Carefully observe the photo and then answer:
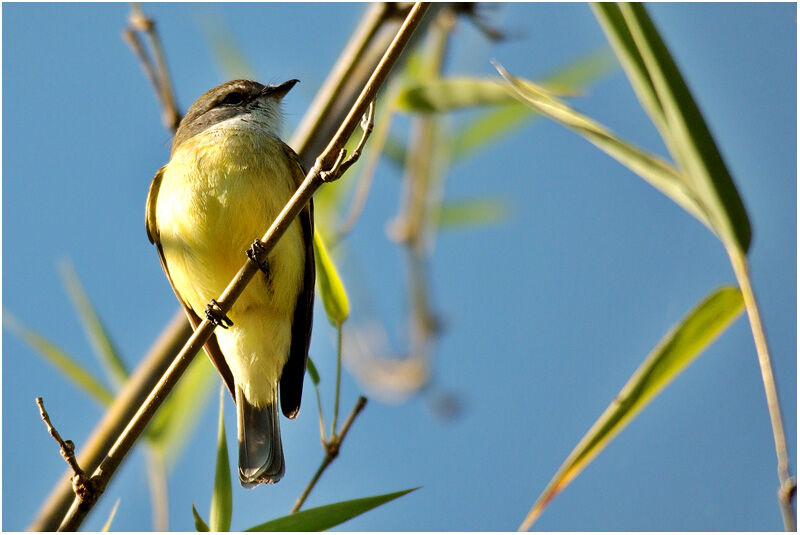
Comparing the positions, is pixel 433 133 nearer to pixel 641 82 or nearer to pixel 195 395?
pixel 195 395

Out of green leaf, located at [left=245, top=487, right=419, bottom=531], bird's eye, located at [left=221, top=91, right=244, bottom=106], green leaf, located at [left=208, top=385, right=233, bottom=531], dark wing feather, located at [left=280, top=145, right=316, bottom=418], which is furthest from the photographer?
bird's eye, located at [left=221, top=91, right=244, bottom=106]

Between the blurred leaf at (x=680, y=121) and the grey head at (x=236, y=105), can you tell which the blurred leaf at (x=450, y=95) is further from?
the grey head at (x=236, y=105)

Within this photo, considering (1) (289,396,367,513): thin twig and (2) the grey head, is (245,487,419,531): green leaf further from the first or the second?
(2) the grey head

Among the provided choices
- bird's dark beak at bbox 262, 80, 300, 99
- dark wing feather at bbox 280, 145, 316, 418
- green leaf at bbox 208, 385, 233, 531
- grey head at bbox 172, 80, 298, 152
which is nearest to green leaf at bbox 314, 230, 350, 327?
green leaf at bbox 208, 385, 233, 531

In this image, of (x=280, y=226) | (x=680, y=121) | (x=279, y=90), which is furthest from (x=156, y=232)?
(x=680, y=121)

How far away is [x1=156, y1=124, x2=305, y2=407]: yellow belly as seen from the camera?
11.2ft

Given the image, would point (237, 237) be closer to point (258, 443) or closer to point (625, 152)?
point (258, 443)

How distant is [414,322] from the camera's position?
3695mm

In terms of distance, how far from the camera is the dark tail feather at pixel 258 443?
340 cm

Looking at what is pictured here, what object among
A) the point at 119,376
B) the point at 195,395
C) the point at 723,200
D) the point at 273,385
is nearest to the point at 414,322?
the point at 273,385

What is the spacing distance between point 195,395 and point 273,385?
63cm

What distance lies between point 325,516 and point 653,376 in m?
0.91

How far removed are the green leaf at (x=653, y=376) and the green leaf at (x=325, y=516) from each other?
16.5 inches

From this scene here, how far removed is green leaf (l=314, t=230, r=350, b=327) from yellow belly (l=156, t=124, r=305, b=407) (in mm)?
683
